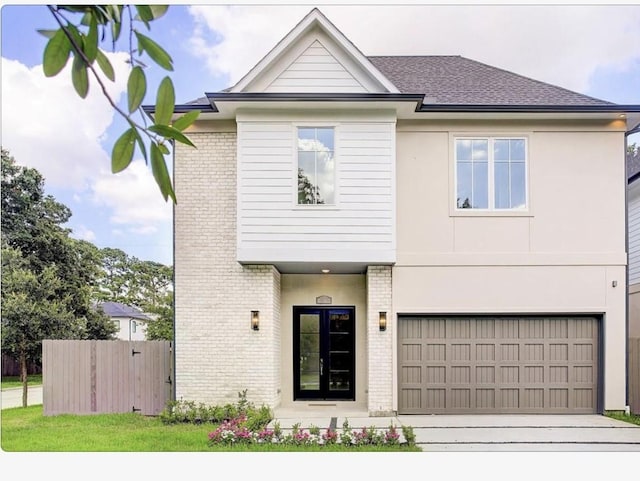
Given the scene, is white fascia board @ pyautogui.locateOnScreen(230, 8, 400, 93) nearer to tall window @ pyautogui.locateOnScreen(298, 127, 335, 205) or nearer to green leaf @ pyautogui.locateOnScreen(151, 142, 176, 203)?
tall window @ pyautogui.locateOnScreen(298, 127, 335, 205)

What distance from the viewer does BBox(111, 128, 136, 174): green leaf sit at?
120 cm

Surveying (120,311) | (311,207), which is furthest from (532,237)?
(120,311)

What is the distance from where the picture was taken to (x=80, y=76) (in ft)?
4.20

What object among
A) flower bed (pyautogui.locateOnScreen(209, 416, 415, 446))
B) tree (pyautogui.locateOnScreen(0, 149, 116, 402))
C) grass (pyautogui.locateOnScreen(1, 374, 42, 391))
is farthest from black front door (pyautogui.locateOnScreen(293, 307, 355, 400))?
grass (pyautogui.locateOnScreen(1, 374, 42, 391))

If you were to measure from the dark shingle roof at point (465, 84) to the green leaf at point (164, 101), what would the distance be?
9492 millimetres

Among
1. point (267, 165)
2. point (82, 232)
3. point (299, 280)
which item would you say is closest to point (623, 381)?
point (299, 280)

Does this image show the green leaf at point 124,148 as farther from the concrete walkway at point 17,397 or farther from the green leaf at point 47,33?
the concrete walkway at point 17,397

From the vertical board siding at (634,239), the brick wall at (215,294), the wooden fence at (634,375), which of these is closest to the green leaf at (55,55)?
the brick wall at (215,294)

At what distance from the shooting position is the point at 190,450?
309 inches

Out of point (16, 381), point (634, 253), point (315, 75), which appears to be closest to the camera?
point (315, 75)

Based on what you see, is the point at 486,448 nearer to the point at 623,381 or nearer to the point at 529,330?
the point at 529,330

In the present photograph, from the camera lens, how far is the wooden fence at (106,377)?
35.0ft

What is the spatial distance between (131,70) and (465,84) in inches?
427

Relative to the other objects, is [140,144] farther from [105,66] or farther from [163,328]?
[163,328]
